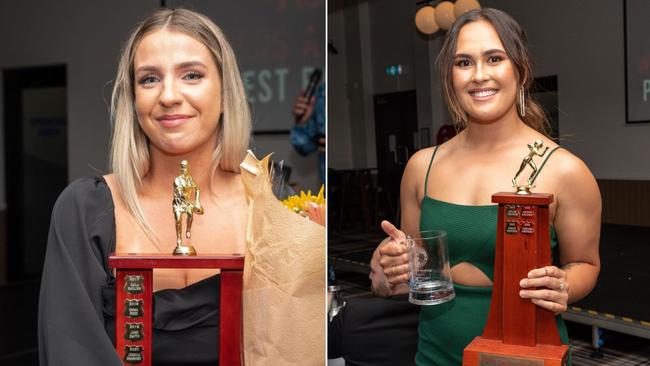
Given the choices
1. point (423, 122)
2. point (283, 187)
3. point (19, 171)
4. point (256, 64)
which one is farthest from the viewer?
point (19, 171)

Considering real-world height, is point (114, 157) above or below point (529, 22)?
below

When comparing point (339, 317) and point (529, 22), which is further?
point (339, 317)

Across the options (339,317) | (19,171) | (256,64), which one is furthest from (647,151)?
(19,171)

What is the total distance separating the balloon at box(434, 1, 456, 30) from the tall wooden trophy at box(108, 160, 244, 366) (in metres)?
0.52

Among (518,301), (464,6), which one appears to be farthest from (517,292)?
(464,6)

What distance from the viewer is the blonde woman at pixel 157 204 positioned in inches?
51.9

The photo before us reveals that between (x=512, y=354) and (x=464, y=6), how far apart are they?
1.94 ft

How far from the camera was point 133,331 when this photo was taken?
49.9 inches

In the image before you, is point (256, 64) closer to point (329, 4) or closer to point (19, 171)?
point (19, 171)

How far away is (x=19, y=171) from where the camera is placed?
772 cm

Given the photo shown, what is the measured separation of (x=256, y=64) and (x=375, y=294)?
4.38 meters

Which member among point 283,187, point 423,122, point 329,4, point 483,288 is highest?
point 329,4

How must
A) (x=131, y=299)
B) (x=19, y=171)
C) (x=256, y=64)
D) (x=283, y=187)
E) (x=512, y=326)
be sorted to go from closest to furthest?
1. (x=512, y=326)
2. (x=131, y=299)
3. (x=283, y=187)
4. (x=256, y=64)
5. (x=19, y=171)

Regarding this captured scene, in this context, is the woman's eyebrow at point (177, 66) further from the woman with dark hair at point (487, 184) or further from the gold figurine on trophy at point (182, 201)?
the woman with dark hair at point (487, 184)
